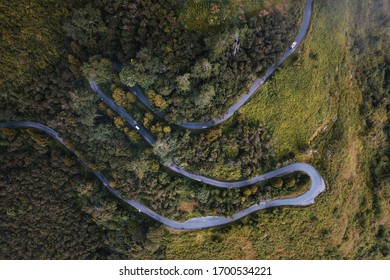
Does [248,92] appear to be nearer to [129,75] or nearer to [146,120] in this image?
[146,120]

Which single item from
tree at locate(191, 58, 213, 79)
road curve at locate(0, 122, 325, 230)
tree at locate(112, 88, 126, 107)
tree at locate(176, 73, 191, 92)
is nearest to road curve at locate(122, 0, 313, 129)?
tree at locate(112, 88, 126, 107)

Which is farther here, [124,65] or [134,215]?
[134,215]

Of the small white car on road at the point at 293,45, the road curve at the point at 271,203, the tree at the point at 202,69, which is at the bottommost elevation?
the road curve at the point at 271,203

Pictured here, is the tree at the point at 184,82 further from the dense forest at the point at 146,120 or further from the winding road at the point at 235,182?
the winding road at the point at 235,182

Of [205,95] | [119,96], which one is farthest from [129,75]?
[205,95]

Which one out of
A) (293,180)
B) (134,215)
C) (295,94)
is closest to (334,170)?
(293,180)

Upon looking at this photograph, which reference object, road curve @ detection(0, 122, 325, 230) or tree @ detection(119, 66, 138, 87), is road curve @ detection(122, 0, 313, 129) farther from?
road curve @ detection(0, 122, 325, 230)

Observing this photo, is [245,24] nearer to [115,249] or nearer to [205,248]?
[205,248]

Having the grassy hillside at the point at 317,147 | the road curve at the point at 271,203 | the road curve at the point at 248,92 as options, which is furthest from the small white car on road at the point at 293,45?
the road curve at the point at 271,203
